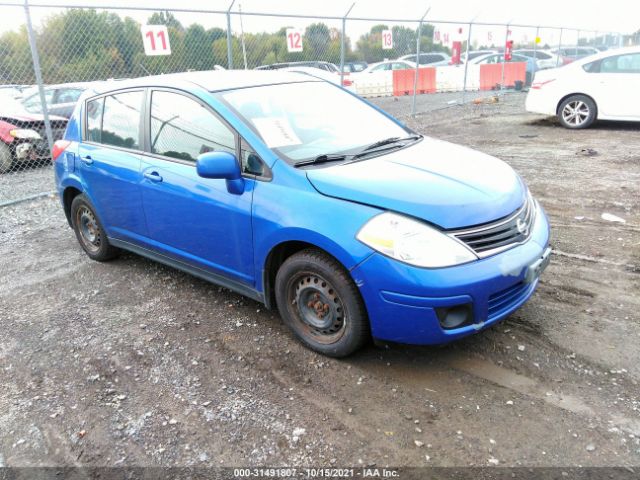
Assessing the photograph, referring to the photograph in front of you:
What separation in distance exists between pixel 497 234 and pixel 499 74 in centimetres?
1999

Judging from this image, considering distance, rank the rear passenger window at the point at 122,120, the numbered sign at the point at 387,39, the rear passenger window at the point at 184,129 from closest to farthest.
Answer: the rear passenger window at the point at 184,129
the rear passenger window at the point at 122,120
the numbered sign at the point at 387,39

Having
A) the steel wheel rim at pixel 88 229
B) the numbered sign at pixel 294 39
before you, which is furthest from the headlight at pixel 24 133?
the numbered sign at pixel 294 39

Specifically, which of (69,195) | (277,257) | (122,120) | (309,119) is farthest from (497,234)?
(69,195)

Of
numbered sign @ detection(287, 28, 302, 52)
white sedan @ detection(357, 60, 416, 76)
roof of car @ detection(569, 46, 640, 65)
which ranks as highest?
numbered sign @ detection(287, 28, 302, 52)

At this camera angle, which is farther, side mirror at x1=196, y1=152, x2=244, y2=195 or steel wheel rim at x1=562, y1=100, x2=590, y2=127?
steel wheel rim at x1=562, y1=100, x2=590, y2=127

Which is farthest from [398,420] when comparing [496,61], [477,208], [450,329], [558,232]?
[496,61]

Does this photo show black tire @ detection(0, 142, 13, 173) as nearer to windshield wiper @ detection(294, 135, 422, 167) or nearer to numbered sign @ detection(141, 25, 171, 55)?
numbered sign @ detection(141, 25, 171, 55)

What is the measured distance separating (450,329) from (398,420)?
1.84 feet

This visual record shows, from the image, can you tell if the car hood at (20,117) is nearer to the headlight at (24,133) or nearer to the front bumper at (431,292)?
the headlight at (24,133)

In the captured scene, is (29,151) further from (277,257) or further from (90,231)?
(277,257)

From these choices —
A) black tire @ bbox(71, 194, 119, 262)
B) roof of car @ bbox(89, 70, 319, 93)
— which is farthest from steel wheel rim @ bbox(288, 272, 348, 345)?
black tire @ bbox(71, 194, 119, 262)

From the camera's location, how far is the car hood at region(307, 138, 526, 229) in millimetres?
2877

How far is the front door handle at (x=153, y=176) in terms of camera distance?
3834 mm

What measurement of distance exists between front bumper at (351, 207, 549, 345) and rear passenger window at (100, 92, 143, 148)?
7.74ft
